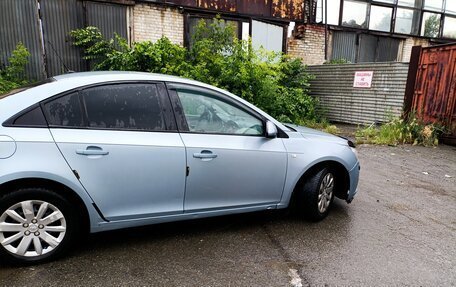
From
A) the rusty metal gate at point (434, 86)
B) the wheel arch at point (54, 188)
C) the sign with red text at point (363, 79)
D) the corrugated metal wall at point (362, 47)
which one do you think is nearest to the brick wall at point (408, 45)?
the corrugated metal wall at point (362, 47)

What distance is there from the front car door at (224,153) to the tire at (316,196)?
323 millimetres

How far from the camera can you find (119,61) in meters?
9.05

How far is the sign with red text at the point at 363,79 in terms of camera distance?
9.75 metres

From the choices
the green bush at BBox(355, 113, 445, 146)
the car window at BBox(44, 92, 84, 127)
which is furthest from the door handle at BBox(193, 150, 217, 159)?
the green bush at BBox(355, 113, 445, 146)

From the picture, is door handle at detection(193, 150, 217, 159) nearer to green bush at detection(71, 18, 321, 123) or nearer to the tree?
green bush at detection(71, 18, 321, 123)

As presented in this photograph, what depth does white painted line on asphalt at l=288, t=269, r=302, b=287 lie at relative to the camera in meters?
2.51

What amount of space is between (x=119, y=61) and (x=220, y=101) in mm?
6784

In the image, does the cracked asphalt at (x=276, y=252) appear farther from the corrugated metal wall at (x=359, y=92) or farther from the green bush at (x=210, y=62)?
the corrugated metal wall at (x=359, y=92)

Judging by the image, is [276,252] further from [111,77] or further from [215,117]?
[111,77]

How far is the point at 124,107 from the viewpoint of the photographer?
9.23 ft

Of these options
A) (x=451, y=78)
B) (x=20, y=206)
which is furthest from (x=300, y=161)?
(x=451, y=78)

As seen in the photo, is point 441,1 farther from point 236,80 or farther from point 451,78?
point 236,80

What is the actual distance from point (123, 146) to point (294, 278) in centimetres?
174

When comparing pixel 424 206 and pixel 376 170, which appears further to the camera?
pixel 376 170
